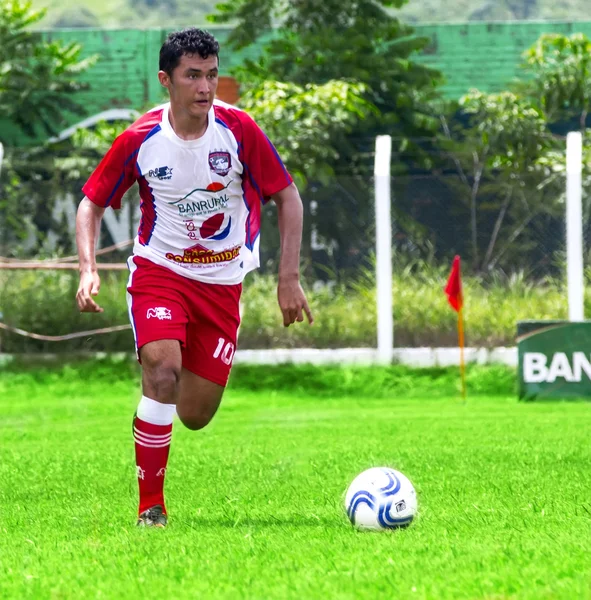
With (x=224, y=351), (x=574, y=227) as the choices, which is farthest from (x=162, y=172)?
(x=574, y=227)

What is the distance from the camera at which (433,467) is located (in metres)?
9.00

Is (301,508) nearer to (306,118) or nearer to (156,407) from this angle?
(156,407)

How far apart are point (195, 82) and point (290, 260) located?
0.98 meters

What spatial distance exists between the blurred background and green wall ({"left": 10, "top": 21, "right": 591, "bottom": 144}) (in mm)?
4391

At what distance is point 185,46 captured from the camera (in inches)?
255

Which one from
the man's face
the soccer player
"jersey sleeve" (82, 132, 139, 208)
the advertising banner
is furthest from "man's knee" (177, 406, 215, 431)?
the advertising banner

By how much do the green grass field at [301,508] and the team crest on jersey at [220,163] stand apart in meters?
1.71

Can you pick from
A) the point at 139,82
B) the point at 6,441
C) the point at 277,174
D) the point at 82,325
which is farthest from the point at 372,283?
the point at 139,82

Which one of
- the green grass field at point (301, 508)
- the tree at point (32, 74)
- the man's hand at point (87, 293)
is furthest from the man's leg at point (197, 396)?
the tree at point (32, 74)

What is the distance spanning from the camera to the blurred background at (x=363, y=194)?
1831cm

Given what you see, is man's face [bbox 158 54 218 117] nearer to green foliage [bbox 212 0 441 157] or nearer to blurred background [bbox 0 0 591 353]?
blurred background [bbox 0 0 591 353]

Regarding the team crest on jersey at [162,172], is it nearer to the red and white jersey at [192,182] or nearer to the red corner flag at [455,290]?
the red and white jersey at [192,182]

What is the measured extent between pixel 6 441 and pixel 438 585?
887cm

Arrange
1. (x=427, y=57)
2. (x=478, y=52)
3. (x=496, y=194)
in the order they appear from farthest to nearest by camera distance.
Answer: (x=478, y=52) < (x=427, y=57) < (x=496, y=194)
